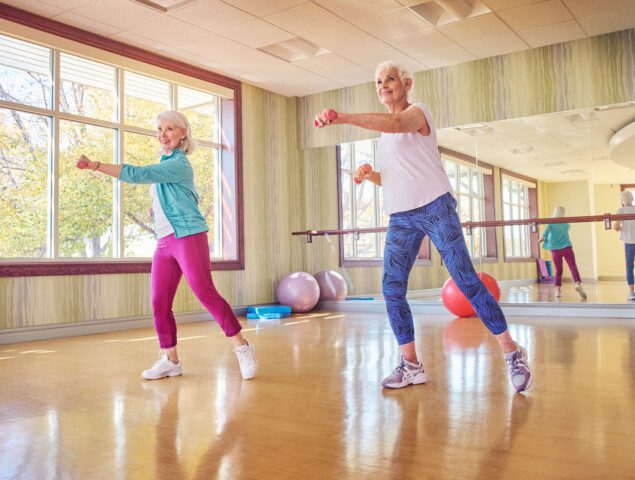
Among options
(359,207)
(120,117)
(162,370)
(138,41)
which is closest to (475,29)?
(359,207)

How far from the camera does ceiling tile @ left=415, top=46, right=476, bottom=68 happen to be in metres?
6.45

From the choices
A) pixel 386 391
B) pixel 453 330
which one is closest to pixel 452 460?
pixel 386 391

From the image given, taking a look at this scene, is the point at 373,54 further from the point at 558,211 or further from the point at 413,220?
the point at 413,220

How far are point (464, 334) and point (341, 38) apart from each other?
3198 mm

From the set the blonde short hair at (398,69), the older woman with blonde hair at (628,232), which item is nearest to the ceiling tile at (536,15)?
the older woman with blonde hair at (628,232)

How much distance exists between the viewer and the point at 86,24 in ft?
18.0

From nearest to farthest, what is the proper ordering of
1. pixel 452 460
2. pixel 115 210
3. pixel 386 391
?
pixel 452 460
pixel 386 391
pixel 115 210

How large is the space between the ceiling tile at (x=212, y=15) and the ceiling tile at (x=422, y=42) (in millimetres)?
1587

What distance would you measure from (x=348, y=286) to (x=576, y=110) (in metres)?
3.34

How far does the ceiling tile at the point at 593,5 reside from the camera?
5242mm

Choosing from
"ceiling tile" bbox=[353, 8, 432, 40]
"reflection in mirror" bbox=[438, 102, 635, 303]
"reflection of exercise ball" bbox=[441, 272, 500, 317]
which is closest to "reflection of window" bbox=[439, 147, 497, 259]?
"reflection in mirror" bbox=[438, 102, 635, 303]

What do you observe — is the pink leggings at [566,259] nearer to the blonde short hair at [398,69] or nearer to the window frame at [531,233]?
the window frame at [531,233]

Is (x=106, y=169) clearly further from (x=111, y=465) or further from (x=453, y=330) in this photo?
(x=453, y=330)

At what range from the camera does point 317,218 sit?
8.00m
